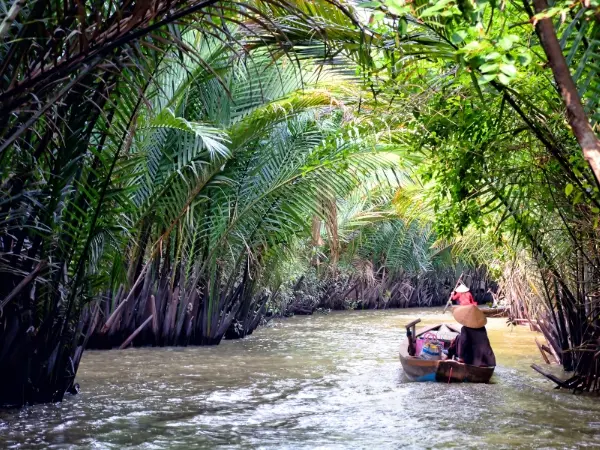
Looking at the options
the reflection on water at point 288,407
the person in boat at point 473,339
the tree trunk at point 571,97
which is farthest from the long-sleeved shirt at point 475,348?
the tree trunk at point 571,97

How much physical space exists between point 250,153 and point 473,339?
15.3 feet

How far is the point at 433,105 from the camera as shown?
24.8 ft

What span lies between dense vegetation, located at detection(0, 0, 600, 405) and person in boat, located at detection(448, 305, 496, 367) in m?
0.93

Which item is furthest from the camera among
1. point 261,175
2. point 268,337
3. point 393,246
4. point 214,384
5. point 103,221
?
point 393,246

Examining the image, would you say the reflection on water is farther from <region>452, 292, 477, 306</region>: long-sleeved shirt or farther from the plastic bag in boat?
<region>452, 292, 477, 306</region>: long-sleeved shirt

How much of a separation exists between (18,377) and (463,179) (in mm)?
4255

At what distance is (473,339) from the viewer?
11.1 m

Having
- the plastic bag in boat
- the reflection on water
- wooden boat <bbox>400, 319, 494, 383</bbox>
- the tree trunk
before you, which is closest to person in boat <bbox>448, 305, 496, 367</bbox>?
wooden boat <bbox>400, 319, 494, 383</bbox>

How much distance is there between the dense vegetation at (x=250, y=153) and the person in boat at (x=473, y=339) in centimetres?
93

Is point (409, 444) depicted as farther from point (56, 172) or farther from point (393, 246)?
point (393, 246)

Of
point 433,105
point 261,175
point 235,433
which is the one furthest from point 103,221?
point 261,175

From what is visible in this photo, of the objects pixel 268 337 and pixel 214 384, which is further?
pixel 268 337

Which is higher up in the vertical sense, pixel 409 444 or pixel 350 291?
pixel 350 291

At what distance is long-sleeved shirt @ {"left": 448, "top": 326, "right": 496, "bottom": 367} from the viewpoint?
1105cm
